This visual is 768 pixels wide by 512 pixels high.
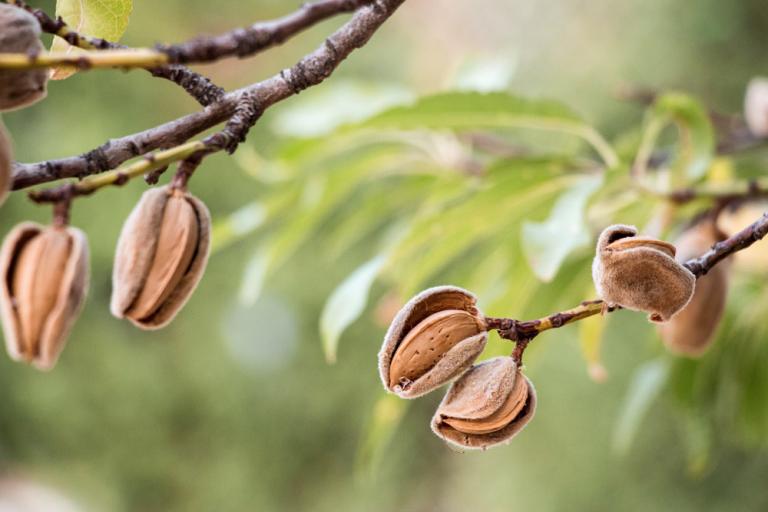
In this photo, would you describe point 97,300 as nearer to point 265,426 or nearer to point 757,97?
point 265,426

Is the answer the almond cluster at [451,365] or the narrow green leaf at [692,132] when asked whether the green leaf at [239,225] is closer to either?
the narrow green leaf at [692,132]

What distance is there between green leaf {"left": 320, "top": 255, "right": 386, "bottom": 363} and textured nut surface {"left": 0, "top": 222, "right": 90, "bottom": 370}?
25cm

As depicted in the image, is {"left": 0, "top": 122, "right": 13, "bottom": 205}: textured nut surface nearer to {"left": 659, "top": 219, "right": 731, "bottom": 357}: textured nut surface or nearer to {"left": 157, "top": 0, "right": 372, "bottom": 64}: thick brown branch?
{"left": 157, "top": 0, "right": 372, "bottom": 64}: thick brown branch

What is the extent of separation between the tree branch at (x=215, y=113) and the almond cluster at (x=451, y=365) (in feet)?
0.24

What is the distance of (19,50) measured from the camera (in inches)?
8.8

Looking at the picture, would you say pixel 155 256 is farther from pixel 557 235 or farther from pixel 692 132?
pixel 692 132

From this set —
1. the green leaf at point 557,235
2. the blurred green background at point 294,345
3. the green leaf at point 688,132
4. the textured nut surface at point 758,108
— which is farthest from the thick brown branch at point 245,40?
the blurred green background at point 294,345

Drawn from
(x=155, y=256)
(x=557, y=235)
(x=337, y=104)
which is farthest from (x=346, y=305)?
(x=337, y=104)

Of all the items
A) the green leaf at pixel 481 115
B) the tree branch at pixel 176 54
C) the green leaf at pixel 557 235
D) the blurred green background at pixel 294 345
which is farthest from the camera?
the blurred green background at pixel 294 345

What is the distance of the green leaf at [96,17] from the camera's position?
287 mm

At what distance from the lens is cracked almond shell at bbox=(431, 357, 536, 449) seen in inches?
10.0

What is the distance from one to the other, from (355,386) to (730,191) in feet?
4.34

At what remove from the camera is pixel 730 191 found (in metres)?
0.50

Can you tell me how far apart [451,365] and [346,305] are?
0.25 metres
